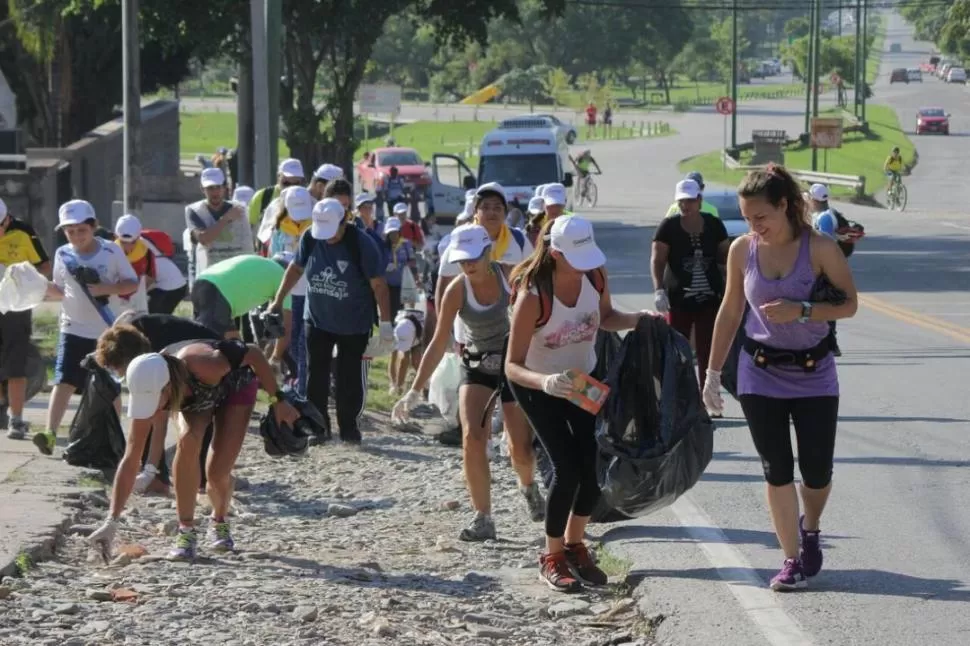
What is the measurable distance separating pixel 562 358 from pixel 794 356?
1091mm

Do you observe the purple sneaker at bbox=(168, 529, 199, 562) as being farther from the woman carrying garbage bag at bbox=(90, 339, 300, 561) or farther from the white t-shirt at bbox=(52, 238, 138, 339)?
the white t-shirt at bbox=(52, 238, 138, 339)

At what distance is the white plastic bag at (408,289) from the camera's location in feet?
58.4

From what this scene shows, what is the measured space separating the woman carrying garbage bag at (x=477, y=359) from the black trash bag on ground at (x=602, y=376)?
0.54 feet

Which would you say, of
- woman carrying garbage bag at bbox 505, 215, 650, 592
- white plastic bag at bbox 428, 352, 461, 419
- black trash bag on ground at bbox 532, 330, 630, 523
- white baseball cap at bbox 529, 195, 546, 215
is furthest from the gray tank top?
white baseball cap at bbox 529, 195, 546, 215

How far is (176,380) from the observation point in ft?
26.2

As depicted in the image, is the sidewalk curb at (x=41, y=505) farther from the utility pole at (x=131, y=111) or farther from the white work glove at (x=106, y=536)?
the utility pole at (x=131, y=111)

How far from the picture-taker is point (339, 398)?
40.4ft

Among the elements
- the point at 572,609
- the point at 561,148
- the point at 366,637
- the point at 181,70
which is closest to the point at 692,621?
the point at 572,609

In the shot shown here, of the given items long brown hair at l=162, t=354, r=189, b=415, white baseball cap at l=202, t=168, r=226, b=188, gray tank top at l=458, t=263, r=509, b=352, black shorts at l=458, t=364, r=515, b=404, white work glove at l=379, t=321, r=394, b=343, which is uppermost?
white baseball cap at l=202, t=168, r=226, b=188

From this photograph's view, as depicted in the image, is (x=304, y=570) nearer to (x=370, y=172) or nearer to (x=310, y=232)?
(x=310, y=232)

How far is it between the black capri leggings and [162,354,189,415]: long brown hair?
2566 millimetres

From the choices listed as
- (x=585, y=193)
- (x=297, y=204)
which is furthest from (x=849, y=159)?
(x=297, y=204)

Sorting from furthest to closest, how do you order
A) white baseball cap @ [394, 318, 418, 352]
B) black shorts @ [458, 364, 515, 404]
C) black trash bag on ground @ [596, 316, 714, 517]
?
1. white baseball cap @ [394, 318, 418, 352]
2. black shorts @ [458, 364, 515, 404]
3. black trash bag on ground @ [596, 316, 714, 517]

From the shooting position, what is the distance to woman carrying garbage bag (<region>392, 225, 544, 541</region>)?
8828mm
